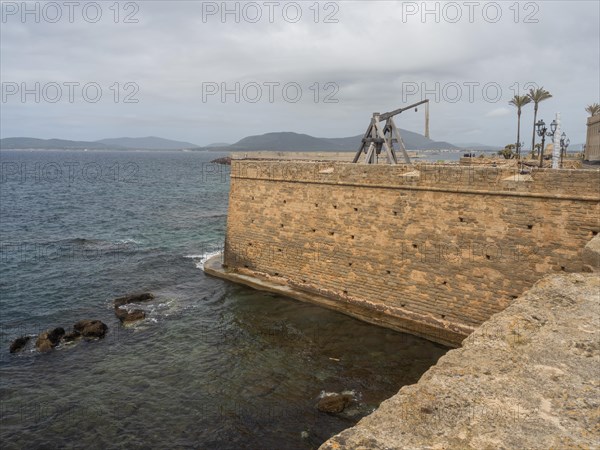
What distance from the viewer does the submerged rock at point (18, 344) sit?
1334 cm

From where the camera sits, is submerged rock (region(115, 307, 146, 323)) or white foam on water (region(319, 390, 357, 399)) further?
submerged rock (region(115, 307, 146, 323))

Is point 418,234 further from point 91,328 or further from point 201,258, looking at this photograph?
point 201,258

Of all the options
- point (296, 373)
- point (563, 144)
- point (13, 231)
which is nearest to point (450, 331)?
point (296, 373)

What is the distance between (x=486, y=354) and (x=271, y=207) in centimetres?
1166

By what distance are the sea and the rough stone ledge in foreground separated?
4027 millimetres

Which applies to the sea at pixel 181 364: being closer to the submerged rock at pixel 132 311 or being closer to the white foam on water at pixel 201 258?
the submerged rock at pixel 132 311

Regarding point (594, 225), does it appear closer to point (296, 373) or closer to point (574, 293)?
point (574, 293)

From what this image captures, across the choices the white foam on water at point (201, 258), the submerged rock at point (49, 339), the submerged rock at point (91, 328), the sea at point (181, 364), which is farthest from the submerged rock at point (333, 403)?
the white foam on water at point (201, 258)

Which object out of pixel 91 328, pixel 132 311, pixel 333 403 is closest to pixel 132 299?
pixel 132 311

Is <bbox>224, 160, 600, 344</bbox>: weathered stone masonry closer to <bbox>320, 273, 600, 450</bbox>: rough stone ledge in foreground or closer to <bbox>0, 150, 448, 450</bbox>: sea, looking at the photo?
<bbox>0, 150, 448, 450</bbox>: sea

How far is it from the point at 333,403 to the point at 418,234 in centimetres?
562

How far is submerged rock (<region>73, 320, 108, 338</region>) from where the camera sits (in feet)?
45.9

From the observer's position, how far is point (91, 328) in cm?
1406

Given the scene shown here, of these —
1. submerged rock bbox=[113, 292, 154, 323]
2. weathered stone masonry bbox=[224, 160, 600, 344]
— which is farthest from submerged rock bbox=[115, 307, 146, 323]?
weathered stone masonry bbox=[224, 160, 600, 344]
